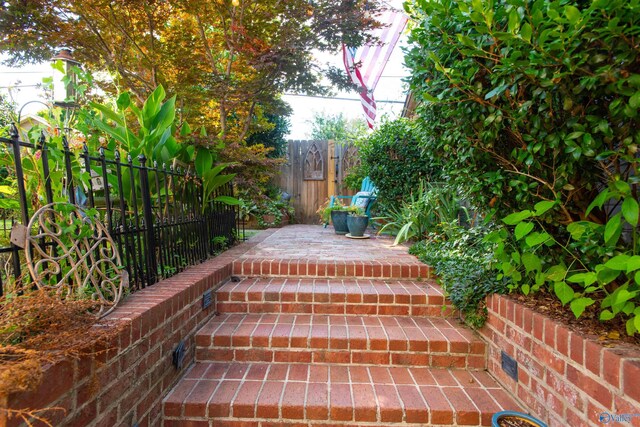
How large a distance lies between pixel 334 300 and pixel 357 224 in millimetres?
2095

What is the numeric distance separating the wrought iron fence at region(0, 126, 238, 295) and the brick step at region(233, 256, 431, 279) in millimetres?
439

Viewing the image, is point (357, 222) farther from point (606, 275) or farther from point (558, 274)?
point (606, 275)

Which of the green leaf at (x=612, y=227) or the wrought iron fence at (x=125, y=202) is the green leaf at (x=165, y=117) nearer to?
the wrought iron fence at (x=125, y=202)

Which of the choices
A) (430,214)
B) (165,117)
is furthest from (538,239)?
(430,214)

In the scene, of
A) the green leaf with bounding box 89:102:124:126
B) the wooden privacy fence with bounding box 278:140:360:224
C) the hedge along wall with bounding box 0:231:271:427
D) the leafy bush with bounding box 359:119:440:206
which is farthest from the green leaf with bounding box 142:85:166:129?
the wooden privacy fence with bounding box 278:140:360:224

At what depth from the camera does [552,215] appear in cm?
133

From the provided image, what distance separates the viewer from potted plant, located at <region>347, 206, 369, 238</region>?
422cm

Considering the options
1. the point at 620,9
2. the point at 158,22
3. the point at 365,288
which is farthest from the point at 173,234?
the point at 158,22

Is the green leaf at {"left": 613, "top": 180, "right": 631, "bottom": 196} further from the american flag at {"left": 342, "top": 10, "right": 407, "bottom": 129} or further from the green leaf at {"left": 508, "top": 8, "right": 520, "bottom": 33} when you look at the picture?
the american flag at {"left": 342, "top": 10, "right": 407, "bottom": 129}

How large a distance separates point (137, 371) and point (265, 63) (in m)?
3.54

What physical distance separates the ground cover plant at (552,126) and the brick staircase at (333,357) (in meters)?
0.61

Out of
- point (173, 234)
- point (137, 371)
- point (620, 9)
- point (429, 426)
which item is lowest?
point (429, 426)

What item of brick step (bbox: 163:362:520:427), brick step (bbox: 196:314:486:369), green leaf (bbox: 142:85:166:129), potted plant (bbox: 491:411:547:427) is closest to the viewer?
potted plant (bbox: 491:411:547:427)

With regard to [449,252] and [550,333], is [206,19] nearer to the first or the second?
[449,252]
